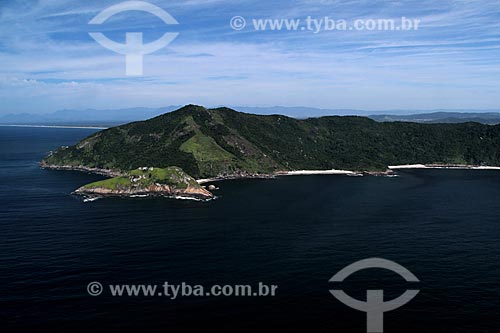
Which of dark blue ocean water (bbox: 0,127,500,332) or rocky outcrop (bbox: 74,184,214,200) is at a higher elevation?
rocky outcrop (bbox: 74,184,214,200)

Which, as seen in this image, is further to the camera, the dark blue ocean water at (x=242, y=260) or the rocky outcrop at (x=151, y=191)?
the rocky outcrop at (x=151, y=191)

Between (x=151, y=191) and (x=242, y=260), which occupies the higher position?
(x=151, y=191)

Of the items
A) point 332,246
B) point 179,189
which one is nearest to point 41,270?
point 332,246

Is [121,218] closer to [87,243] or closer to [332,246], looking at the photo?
[87,243]

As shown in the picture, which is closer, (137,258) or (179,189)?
(137,258)

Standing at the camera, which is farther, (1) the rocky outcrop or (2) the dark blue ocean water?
(1) the rocky outcrop

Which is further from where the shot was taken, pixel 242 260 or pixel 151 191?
pixel 151 191

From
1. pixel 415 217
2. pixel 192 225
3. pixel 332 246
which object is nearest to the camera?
pixel 332 246

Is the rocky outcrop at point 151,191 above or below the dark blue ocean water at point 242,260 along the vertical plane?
above
